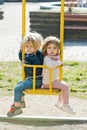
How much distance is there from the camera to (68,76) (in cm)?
830

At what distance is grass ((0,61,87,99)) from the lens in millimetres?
7320

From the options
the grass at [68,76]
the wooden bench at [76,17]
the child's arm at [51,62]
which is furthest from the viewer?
the wooden bench at [76,17]

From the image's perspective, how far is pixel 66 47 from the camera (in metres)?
11.6

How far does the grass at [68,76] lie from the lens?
7320 millimetres

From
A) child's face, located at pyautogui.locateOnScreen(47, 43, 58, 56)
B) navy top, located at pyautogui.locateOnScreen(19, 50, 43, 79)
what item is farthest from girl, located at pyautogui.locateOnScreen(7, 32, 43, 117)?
child's face, located at pyautogui.locateOnScreen(47, 43, 58, 56)

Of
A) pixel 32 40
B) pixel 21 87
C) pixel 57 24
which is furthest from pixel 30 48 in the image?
pixel 57 24

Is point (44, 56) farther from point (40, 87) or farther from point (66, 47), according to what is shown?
point (66, 47)

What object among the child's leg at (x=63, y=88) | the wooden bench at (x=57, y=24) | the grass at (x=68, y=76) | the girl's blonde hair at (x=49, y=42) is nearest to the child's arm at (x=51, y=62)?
the girl's blonde hair at (x=49, y=42)

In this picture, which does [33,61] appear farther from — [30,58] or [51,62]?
[51,62]

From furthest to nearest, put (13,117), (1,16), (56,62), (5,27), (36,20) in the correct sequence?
(1,16) → (5,27) → (36,20) → (13,117) → (56,62)

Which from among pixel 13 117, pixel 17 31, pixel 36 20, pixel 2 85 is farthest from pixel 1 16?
pixel 13 117

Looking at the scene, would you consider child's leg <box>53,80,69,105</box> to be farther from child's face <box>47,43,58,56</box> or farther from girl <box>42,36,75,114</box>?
child's face <box>47,43,58,56</box>

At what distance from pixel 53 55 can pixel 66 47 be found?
256 inches

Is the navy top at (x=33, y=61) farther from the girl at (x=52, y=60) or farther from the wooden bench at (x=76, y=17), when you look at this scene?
the wooden bench at (x=76, y=17)
